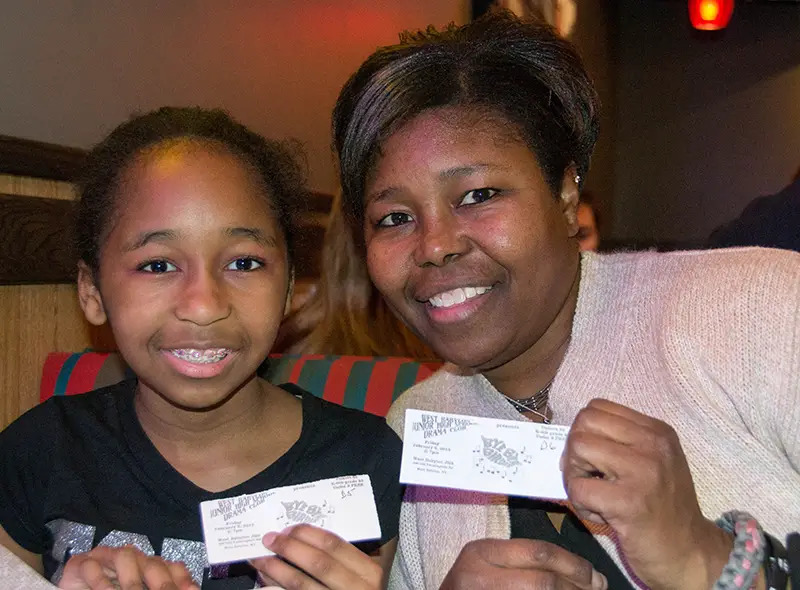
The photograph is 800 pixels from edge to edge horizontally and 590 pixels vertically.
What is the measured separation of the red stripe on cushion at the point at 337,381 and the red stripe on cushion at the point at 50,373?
64 cm

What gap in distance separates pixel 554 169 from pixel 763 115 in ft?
23.6

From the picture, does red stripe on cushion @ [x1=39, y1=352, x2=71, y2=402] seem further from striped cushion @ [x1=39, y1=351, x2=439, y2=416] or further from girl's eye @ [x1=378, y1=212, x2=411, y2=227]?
girl's eye @ [x1=378, y1=212, x2=411, y2=227]

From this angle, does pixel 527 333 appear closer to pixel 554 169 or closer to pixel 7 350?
pixel 554 169

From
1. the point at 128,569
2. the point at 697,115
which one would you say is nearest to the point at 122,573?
the point at 128,569

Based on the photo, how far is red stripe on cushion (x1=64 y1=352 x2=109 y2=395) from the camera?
201 centimetres

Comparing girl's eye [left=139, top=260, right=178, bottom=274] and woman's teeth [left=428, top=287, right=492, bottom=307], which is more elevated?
girl's eye [left=139, top=260, right=178, bottom=274]

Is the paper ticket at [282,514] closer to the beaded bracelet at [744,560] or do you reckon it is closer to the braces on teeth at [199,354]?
the braces on teeth at [199,354]

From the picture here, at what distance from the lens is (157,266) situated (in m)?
1.45

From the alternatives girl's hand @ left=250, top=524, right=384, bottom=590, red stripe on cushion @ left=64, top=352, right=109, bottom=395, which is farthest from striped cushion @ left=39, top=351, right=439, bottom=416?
girl's hand @ left=250, top=524, right=384, bottom=590

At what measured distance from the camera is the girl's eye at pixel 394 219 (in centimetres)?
138

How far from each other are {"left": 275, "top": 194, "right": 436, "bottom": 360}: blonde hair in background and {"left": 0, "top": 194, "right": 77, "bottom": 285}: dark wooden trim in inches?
24.1

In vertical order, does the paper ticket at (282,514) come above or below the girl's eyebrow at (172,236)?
A: below

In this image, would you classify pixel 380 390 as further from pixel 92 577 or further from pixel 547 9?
pixel 547 9

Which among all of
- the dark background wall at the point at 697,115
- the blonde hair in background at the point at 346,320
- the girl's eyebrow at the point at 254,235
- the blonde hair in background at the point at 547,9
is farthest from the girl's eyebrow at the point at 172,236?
the dark background wall at the point at 697,115
